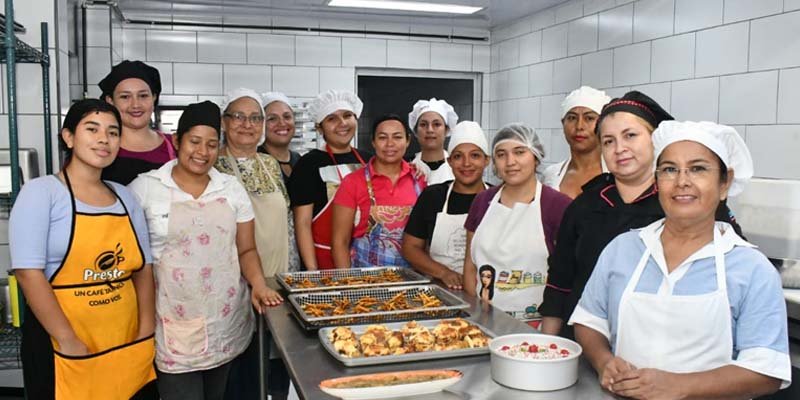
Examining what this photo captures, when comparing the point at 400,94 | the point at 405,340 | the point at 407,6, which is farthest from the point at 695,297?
the point at 400,94

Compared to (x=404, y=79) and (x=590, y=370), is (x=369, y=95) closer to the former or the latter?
(x=404, y=79)

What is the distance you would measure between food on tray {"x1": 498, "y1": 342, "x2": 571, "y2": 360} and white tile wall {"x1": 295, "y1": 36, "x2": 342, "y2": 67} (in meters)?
3.59

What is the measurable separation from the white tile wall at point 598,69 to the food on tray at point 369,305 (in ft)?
7.88

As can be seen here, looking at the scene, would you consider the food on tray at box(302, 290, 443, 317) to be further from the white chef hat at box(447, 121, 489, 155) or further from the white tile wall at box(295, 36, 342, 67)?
the white tile wall at box(295, 36, 342, 67)

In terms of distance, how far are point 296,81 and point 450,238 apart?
2.66 metres

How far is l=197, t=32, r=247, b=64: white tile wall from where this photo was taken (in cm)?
437

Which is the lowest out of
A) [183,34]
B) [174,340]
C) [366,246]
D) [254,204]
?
[174,340]

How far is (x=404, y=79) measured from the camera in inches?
211

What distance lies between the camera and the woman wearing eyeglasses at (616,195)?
155 cm

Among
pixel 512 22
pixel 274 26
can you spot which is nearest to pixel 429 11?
pixel 512 22

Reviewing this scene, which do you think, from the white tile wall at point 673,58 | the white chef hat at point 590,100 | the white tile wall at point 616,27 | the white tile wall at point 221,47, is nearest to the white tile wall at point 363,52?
the white tile wall at point 221,47

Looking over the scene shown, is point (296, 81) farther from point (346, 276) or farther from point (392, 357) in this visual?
point (392, 357)

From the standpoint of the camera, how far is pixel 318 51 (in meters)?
4.61

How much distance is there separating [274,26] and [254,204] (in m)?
2.39
